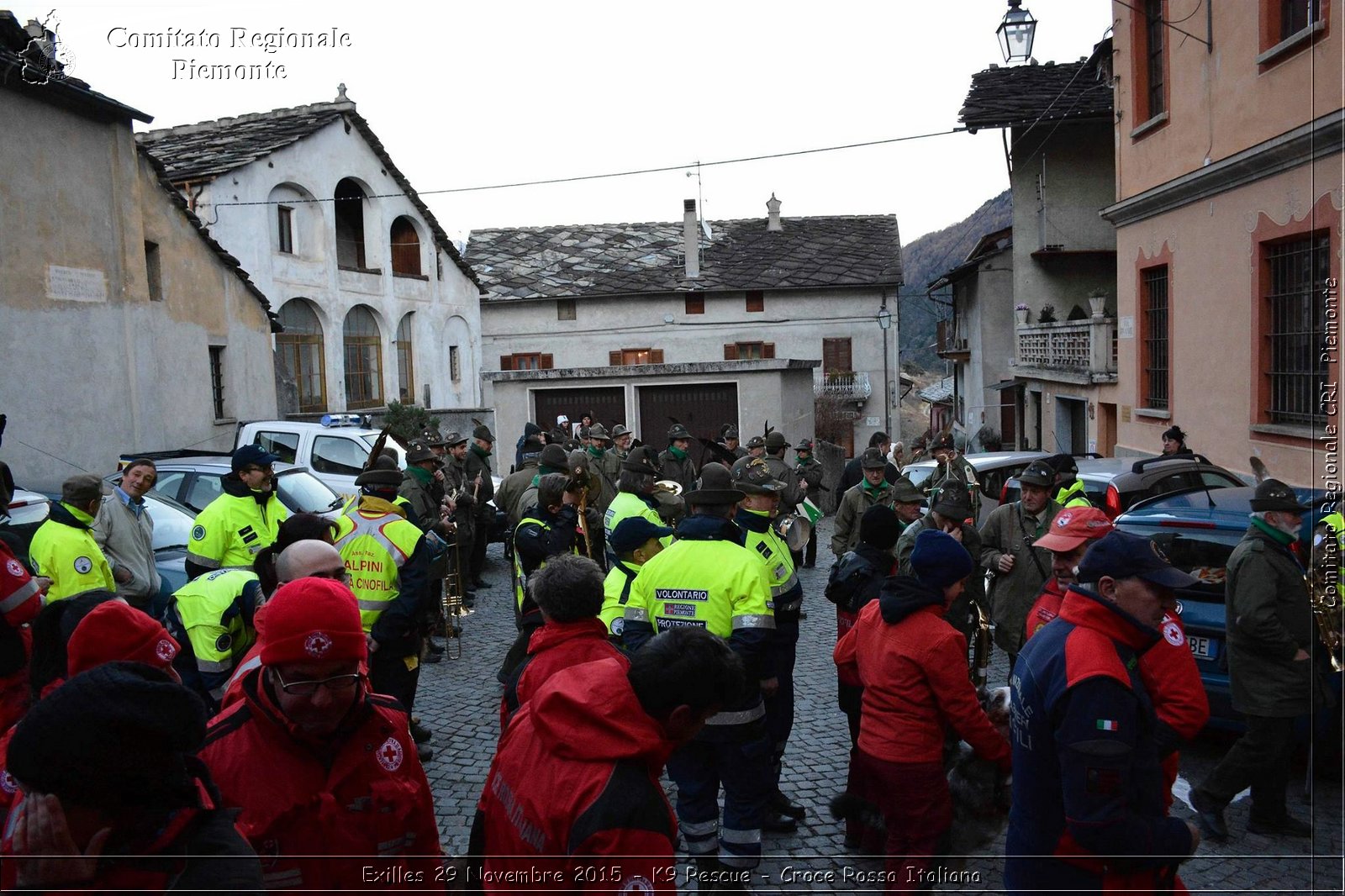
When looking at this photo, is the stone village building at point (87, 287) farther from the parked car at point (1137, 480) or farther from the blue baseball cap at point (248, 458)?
the parked car at point (1137, 480)

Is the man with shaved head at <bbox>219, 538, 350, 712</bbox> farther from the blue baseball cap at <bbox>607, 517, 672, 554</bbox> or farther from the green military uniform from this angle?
the blue baseball cap at <bbox>607, 517, 672, 554</bbox>

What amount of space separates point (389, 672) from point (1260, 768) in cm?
489

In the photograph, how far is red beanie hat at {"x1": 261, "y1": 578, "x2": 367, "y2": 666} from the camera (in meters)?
2.61

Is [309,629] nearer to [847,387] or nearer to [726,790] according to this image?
[726,790]

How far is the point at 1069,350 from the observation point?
1992 cm

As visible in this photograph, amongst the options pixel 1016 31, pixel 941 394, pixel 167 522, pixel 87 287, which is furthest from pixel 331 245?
pixel 941 394

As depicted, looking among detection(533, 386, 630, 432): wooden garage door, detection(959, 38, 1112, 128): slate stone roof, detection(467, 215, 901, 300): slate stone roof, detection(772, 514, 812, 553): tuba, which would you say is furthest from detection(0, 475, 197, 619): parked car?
detection(467, 215, 901, 300): slate stone roof

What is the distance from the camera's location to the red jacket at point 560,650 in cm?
399

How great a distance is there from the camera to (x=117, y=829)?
2051 millimetres

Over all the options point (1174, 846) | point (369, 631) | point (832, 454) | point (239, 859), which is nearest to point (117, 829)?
point (239, 859)

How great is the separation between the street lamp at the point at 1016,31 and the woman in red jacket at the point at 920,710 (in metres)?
11.8

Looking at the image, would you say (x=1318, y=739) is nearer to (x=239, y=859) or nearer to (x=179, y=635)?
(x=239, y=859)

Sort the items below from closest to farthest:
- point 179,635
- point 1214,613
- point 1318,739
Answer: point 179,635, point 1318,739, point 1214,613

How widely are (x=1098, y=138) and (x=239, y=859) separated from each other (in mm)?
24957
